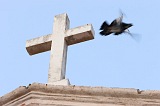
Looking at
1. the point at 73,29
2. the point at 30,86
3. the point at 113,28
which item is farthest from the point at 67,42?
the point at 30,86

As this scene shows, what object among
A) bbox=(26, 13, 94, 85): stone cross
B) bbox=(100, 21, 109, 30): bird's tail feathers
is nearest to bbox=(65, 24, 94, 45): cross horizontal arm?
bbox=(26, 13, 94, 85): stone cross

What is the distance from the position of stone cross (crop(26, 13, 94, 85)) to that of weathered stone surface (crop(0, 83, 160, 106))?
94cm

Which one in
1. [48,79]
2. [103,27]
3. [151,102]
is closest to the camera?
[151,102]

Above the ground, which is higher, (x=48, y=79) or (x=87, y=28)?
(x=87, y=28)

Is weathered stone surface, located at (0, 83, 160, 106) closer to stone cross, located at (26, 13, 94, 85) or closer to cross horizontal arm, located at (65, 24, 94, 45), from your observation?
stone cross, located at (26, 13, 94, 85)

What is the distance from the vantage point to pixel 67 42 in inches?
300

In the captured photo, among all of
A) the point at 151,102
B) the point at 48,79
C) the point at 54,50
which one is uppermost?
the point at 54,50

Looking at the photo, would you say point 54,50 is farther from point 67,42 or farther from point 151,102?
point 151,102

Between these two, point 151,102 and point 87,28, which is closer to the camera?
point 151,102

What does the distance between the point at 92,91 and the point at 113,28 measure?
166 centimetres

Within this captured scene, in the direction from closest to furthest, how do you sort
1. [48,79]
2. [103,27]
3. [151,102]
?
[151,102] → [48,79] → [103,27]

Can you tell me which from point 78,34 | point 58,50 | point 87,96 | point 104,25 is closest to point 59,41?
point 58,50

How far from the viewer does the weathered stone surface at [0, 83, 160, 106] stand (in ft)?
19.6

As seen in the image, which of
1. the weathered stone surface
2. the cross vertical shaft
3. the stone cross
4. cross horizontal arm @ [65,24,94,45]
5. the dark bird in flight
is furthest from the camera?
cross horizontal arm @ [65,24,94,45]
